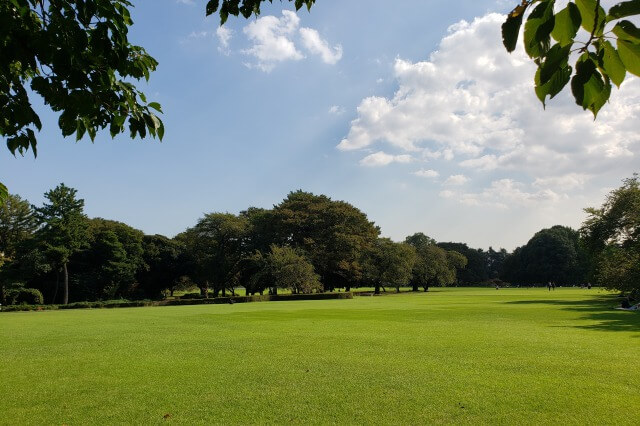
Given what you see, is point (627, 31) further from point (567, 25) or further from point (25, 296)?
point (25, 296)

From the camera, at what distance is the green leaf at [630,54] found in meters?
1.37

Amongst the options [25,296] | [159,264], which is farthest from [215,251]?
[25,296]

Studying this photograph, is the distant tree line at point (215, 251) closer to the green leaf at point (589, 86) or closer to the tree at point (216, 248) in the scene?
the tree at point (216, 248)

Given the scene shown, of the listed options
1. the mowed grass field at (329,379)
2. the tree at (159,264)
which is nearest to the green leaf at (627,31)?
the mowed grass field at (329,379)

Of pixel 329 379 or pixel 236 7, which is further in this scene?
pixel 329 379

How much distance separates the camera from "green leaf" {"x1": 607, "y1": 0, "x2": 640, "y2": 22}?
4.25 feet

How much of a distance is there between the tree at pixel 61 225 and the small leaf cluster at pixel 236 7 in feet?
153

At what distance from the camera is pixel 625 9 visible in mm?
1309

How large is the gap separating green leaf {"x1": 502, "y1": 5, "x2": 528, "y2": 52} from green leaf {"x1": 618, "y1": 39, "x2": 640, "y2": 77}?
1.02ft

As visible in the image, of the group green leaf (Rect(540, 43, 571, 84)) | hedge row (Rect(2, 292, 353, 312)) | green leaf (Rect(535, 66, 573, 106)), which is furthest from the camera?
hedge row (Rect(2, 292, 353, 312))

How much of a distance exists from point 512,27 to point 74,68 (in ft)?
10.5

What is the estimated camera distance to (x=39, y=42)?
10.5ft

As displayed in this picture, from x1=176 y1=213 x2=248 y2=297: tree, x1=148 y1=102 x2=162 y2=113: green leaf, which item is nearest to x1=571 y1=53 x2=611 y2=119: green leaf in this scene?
x1=148 y1=102 x2=162 y2=113: green leaf

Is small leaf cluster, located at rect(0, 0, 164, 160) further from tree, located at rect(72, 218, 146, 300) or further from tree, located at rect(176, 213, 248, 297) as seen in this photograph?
tree, located at rect(176, 213, 248, 297)
